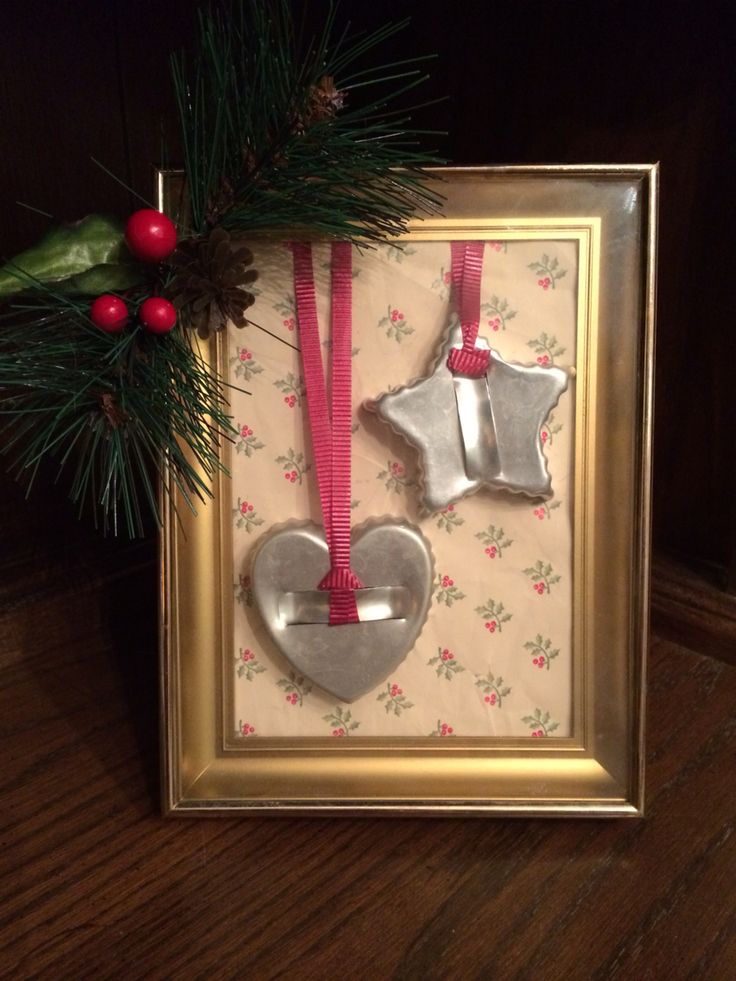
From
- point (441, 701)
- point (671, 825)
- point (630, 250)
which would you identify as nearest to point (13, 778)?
point (441, 701)

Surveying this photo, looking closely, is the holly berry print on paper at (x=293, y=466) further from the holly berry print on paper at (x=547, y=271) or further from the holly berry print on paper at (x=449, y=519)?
the holly berry print on paper at (x=547, y=271)

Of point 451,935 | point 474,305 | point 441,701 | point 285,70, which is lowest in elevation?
point 451,935

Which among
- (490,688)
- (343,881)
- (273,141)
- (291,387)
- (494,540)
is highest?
(273,141)

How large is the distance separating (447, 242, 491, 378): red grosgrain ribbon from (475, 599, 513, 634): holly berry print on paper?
0.58 feet

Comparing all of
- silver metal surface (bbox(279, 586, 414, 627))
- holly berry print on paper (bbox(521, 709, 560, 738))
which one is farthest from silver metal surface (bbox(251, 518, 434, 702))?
holly berry print on paper (bbox(521, 709, 560, 738))

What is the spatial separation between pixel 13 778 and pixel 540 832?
407 mm

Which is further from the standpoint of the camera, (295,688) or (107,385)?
(295,688)

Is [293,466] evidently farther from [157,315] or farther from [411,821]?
[411,821]

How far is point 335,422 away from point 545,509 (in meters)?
0.17

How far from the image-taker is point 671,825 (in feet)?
2.02

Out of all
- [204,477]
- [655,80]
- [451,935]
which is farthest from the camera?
[655,80]

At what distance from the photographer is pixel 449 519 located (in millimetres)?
632

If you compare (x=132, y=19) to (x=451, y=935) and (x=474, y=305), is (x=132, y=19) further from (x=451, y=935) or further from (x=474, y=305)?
(x=451, y=935)

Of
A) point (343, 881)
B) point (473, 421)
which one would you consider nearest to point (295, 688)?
point (343, 881)
